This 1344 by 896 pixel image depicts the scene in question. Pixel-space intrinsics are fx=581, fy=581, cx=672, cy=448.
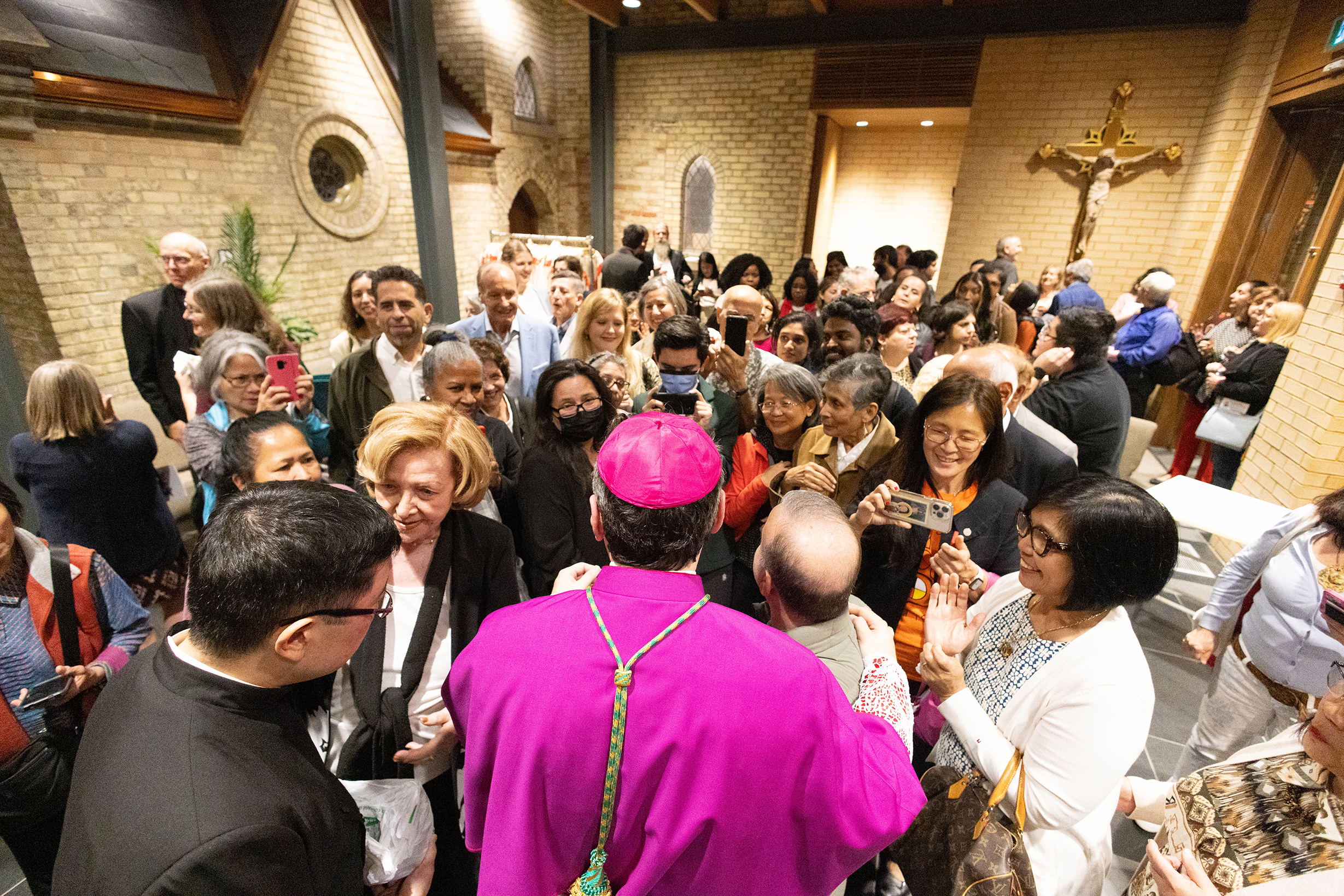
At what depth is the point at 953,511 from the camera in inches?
82.2

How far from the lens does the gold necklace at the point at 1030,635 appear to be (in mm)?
1438

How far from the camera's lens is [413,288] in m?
3.32

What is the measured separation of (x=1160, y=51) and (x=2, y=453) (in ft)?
40.0

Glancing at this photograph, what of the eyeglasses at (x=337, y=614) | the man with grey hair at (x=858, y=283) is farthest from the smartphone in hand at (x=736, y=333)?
the man with grey hair at (x=858, y=283)

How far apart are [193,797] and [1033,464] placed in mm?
2956

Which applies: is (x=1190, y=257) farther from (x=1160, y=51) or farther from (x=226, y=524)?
(x=226, y=524)

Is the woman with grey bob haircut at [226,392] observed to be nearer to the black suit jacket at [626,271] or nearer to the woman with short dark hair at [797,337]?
the woman with short dark hair at [797,337]

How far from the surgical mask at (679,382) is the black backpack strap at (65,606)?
212 centimetres

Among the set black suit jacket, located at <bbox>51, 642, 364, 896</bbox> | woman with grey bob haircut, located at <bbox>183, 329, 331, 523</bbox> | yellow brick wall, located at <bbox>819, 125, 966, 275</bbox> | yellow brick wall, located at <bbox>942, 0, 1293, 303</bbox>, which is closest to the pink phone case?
woman with grey bob haircut, located at <bbox>183, 329, 331, 523</bbox>

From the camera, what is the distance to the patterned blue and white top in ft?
4.97

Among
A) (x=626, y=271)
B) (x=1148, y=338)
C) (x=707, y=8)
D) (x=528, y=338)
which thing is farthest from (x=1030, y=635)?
(x=707, y=8)

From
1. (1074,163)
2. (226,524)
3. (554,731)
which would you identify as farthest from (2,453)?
(1074,163)

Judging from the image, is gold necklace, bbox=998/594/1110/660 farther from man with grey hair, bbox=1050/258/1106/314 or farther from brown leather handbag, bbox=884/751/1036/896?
man with grey hair, bbox=1050/258/1106/314

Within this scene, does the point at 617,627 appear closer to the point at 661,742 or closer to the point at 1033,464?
the point at 661,742
